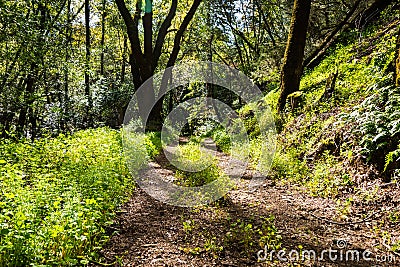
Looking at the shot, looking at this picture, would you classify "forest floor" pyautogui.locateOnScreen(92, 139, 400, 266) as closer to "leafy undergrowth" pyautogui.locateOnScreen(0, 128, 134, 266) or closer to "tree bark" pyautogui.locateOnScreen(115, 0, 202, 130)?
"leafy undergrowth" pyautogui.locateOnScreen(0, 128, 134, 266)

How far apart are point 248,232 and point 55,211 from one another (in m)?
2.41

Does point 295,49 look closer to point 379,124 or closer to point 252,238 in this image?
point 379,124

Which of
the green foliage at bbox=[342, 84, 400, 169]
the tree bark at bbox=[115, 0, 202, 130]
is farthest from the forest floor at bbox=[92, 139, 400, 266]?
the tree bark at bbox=[115, 0, 202, 130]

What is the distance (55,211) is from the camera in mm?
3576

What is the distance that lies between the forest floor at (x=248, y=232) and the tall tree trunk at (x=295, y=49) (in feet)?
15.2

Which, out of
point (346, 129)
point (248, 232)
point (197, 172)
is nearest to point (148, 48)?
point (197, 172)

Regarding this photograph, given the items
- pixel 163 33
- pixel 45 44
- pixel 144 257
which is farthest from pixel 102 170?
pixel 163 33

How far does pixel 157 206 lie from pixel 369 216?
3358 mm

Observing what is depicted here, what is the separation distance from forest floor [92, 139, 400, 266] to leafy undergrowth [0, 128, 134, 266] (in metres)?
0.36

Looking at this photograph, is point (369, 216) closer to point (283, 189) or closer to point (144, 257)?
point (283, 189)

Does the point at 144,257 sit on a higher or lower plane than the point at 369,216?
lower

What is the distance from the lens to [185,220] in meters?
4.66

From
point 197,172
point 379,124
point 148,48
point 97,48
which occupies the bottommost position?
point 197,172

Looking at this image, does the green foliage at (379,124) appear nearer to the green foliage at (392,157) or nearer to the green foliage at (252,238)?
the green foliage at (392,157)
